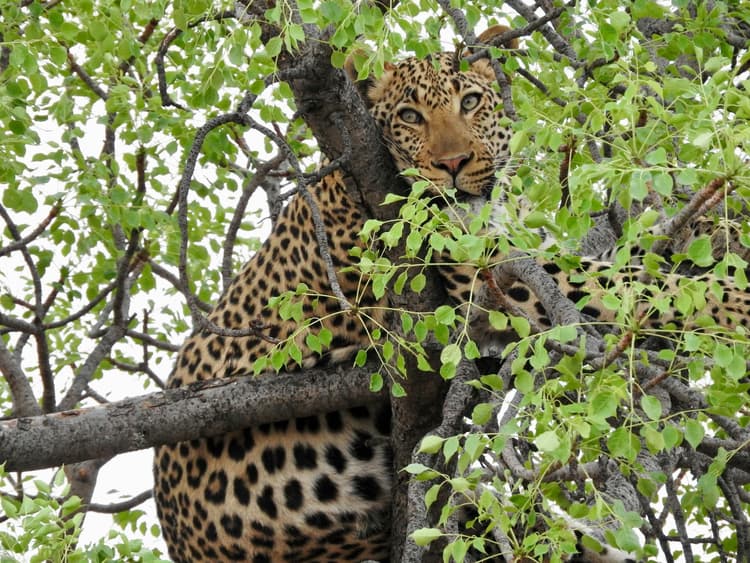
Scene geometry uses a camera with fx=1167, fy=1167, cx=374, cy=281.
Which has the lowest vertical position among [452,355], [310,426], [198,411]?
[452,355]

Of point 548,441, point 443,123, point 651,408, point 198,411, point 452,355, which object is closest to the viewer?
Answer: point 548,441

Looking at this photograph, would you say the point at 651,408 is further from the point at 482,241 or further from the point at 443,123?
the point at 443,123

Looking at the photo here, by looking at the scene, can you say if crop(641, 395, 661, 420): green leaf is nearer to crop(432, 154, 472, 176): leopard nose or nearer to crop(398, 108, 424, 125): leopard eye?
crop(432, 154, 472, 176): leopard nose

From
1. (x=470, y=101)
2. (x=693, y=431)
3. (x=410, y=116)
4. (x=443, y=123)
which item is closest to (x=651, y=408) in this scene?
(x=693, y=431)

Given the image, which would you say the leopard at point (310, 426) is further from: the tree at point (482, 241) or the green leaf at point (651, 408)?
the green leaf at point (651, 408)

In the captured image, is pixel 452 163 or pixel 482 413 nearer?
pixel 482 413

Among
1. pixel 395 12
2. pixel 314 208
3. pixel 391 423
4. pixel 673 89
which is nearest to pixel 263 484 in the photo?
pixel 391 423

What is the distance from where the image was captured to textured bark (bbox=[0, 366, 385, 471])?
17.6 ft

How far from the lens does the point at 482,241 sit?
3.30 meters

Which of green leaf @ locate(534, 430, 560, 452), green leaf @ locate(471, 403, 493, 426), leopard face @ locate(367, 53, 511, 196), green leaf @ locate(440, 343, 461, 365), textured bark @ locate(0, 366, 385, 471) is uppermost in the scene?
leopard face @ locate(367, 53, 511, 196)

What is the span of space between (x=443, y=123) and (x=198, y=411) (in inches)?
93.2

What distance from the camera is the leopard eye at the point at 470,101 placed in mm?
7121

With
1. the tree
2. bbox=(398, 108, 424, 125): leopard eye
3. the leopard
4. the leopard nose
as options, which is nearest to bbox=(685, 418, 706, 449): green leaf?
the tree

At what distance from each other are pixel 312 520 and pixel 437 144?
89.2 inches
